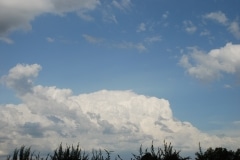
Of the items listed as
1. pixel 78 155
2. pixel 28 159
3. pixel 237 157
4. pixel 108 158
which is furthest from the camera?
pixel 237 157

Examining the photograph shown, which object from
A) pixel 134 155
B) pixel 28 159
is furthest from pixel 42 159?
pixel 134 155

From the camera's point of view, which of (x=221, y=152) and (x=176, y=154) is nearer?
(x=176, y=154)

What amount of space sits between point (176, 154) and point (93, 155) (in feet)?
29.0

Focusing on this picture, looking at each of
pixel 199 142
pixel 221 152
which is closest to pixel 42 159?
pixel 199 142

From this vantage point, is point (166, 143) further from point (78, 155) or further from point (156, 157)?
point (78, 155)

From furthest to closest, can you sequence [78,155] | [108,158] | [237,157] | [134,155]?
[237,157] → [108,158] → [134,155] → [78,155]

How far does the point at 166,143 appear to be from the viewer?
2642cm

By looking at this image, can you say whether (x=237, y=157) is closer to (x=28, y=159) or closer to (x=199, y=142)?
(x=199, y=142)

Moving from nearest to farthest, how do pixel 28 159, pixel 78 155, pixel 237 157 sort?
pixel 78 155, pixel 28 159, pixel 237 157

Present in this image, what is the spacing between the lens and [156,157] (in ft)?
87.0

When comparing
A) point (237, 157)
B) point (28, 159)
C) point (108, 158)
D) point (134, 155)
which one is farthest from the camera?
point (237, 157)

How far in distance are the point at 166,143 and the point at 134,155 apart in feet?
11.9

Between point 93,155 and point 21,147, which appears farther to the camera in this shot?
point 21,147

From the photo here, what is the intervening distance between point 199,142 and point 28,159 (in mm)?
19104
